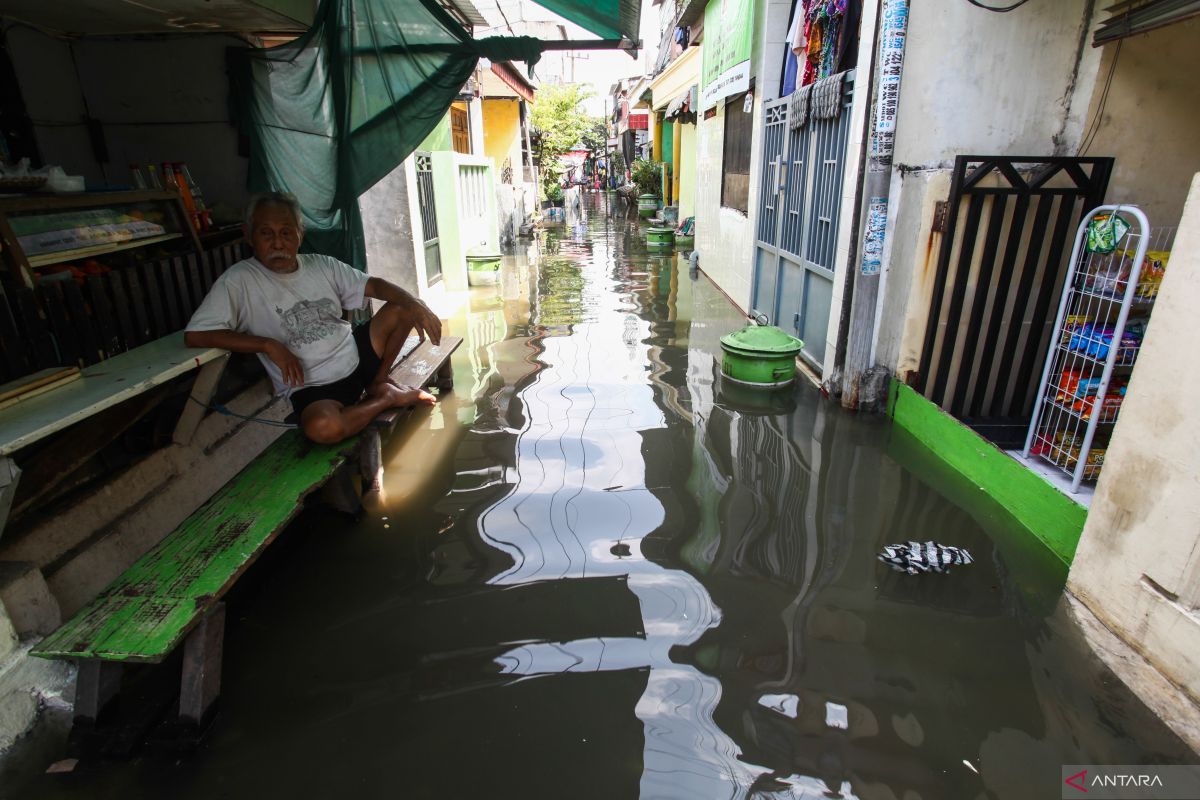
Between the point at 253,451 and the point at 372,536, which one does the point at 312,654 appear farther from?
the point at 253,451

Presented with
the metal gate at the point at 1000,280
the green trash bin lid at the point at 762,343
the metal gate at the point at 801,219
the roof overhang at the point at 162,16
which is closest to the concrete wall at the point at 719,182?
the metal gate at the point at 801,219

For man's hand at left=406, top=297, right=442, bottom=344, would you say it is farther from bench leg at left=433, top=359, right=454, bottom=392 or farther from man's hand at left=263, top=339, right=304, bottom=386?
bench leg at left=433, top=359, right=454, bottom=392

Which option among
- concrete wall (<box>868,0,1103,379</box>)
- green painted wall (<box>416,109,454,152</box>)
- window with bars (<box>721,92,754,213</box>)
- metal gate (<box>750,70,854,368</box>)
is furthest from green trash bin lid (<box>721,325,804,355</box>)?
green painted wall (<box>416,109,454,152</box>)

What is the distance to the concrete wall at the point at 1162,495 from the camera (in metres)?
2.54

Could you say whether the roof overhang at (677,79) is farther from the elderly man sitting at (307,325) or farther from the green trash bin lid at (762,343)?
the elderly man sitting at (307,325)

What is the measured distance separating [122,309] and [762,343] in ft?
15.3

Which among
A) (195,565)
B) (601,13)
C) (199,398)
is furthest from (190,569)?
(601,13)

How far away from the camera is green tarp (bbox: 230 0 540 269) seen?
4480mm

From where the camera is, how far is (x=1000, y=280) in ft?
15.9

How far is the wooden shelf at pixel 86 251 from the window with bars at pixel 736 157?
713 cm

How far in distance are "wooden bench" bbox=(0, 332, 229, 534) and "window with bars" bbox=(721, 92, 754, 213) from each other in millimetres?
7483

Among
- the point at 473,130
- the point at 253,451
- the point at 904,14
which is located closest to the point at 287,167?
the point at 253,451

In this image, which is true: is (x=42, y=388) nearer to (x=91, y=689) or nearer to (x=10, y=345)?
(x=10, y=345)

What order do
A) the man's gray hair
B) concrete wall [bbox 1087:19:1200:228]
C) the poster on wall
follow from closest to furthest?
the man's gray hair < concrete wall [bbox 1087:19:1200:228] < the poster on wall
